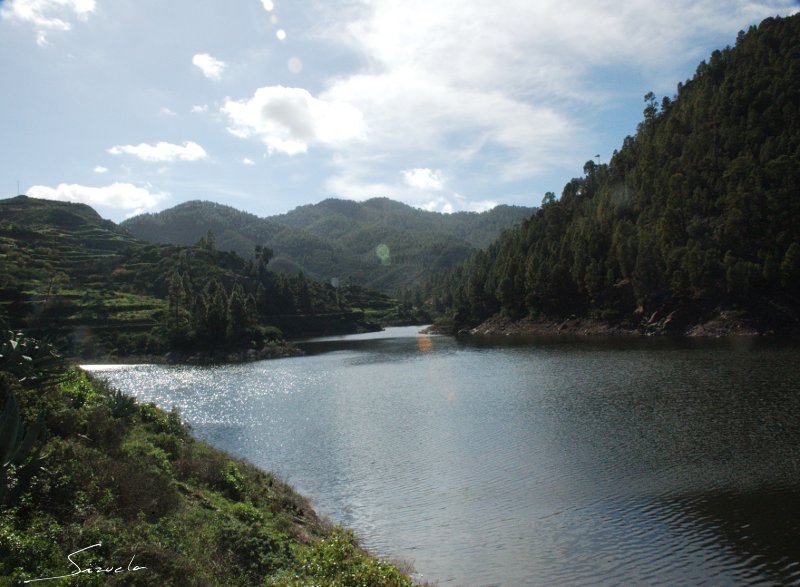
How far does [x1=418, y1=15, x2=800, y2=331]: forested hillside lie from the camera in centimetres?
11481

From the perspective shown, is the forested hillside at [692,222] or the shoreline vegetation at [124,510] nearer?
the shoreline vegetation at [124,510]

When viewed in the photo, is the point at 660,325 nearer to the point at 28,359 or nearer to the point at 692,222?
the point at 692,222

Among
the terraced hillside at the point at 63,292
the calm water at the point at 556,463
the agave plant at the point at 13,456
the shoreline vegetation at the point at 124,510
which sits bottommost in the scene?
the calm water at the point at 556,463

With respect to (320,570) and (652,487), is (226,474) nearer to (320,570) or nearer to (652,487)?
(320,570)

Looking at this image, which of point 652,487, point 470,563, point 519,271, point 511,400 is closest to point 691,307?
point 519,271

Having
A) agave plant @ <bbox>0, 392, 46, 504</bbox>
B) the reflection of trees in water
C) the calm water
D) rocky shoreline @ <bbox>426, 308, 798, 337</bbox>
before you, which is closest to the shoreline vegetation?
agave plant @ <bbox>0, 392, 46, 504</bbox>

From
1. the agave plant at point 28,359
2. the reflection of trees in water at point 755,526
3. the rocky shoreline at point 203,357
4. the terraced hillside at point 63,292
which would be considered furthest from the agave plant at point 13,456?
the rocky shoreline at point 203,357

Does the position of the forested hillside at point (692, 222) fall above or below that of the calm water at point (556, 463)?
above

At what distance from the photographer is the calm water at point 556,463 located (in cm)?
2059

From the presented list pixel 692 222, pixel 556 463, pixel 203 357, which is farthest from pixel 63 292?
pixel 692 222

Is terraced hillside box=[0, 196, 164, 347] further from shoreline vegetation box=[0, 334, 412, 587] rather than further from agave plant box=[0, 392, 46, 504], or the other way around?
agave plant box=[0, 392, 46, 504]

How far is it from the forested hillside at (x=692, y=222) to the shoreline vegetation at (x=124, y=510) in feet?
370

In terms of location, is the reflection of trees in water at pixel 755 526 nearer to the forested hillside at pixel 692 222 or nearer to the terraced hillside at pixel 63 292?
the forested hillside at pixel 692 222

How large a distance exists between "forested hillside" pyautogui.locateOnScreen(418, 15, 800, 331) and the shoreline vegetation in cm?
11290
